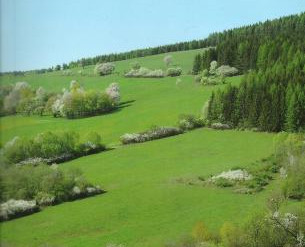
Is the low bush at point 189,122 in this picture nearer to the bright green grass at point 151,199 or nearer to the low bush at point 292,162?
the bright green grass at point 151,199

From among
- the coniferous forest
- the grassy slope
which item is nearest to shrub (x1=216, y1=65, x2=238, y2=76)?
the coniferous forest

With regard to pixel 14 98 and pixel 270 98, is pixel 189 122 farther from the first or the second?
pixel 14 98

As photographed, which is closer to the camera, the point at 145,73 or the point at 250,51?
the point at 250,51

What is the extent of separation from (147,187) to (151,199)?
3.78m

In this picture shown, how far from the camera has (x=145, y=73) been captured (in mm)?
122250

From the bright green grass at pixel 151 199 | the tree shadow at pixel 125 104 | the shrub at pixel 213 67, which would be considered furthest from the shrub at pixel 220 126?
the shrub at pixel 213 67

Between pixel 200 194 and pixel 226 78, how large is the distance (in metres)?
59.7

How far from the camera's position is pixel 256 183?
1801 inches

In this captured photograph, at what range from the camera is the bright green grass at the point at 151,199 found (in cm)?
3545

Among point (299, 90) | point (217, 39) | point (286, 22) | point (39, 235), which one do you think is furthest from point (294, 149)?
point (217, 39)

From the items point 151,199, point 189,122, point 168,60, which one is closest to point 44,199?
point 151,199

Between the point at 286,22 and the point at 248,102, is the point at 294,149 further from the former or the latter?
the point at 286,22

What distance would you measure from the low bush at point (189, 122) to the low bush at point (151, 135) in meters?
1.50

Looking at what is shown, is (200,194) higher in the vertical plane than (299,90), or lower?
lower
